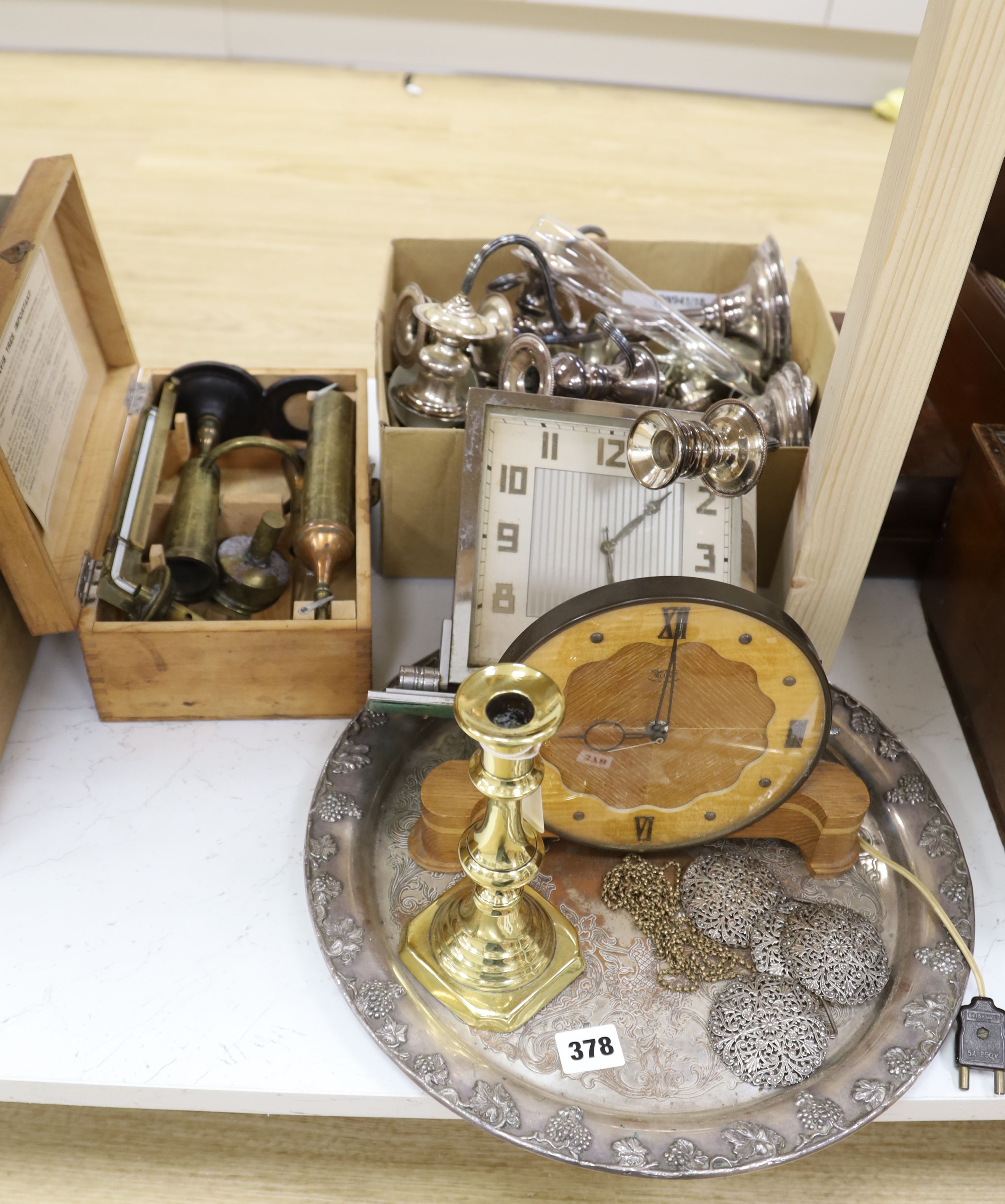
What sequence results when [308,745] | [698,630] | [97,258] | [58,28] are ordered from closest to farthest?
[698,630] → [308,745] → [97,258] → [58,28]

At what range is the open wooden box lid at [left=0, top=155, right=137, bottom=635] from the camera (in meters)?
0.93

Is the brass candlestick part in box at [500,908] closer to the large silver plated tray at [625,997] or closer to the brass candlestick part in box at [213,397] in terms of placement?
the large silver plated tray at [625,997]

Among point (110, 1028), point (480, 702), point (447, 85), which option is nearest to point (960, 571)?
point (480, 702)

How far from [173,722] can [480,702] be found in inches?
18.2

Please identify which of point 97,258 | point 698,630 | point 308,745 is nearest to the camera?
point 698,630

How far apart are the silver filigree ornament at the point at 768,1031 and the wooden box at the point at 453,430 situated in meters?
0.45

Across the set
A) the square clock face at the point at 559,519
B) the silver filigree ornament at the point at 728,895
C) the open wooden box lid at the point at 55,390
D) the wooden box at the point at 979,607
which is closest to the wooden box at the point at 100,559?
the open wooden box lid at the point at 55,390

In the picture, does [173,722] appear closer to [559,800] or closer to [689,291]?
[559,800]

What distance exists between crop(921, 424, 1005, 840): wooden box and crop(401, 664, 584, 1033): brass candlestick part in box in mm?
429

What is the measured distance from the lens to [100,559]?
100cm

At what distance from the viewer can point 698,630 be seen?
775mm

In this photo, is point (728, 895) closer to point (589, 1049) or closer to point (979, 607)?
point (589, 1049)

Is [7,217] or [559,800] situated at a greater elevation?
[7,217]

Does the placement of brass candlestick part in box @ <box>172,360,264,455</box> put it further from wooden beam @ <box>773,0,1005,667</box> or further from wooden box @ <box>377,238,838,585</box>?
wooden beam @ <box>773,0,1005,667</box>
